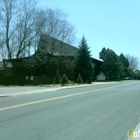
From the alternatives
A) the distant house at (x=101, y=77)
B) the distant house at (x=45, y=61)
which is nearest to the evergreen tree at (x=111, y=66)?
the distant house at (x=101, y=77)

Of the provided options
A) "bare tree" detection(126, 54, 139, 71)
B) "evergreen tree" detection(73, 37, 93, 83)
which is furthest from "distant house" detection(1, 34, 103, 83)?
"bare tree" detection(126, 54, 139, 71)

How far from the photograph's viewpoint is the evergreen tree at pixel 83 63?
57094 millimetres

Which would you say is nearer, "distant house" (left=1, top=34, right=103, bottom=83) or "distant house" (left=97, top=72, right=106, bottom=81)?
"distant house" (left=1, top=34, right=103, bottom=83)

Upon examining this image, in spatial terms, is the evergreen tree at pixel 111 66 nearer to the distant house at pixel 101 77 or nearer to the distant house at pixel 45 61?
the distant house at pixel 101 77

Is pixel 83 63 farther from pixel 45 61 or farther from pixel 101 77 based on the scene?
pixel 101 77

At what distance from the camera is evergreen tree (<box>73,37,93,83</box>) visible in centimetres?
5709

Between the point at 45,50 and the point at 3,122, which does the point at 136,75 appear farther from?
the point at 3,122

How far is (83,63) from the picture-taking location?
5778 cm

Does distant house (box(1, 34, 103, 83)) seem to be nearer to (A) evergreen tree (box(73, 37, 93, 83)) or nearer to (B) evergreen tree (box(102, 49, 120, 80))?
(A) evergreen tree (box(73, 37, 93, 83))

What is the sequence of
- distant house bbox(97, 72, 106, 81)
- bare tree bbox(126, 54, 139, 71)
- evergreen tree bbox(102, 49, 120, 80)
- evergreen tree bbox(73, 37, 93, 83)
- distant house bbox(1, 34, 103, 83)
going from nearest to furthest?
1. distant house bbox(1, 34, 103, 83)
2. evergreen tree bbox(73, 37, 93, 83)
3. evergreen tree bbox(102, 49, 120, 80)
4. distant house bbox(97, 72, 106, 81)
5. bare tree bbox(126, 54, 139, 71)

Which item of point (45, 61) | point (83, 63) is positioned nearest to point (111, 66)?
point (83, 63)

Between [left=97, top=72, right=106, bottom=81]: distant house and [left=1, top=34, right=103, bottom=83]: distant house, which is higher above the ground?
[left=1, top=34, right=103, bottom=83]: distant house

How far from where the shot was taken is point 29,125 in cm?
919

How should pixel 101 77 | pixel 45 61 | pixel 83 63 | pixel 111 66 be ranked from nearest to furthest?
pixel 45 61 < pixel 83 63 < pixel 111 66 < pixel 101 77
